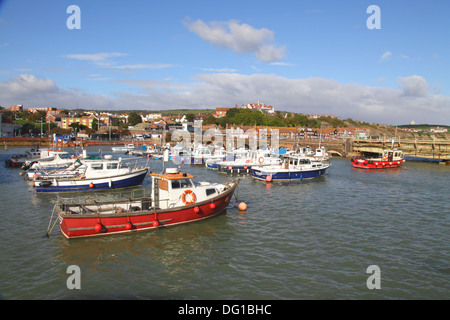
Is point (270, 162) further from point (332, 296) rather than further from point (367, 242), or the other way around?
point (332, 296)

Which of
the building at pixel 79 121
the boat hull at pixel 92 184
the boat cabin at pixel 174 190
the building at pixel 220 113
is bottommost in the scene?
the boat hull at pixel 92 184

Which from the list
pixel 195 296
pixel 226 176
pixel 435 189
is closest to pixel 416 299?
pixel 195 296

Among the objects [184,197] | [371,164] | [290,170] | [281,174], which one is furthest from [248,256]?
[371,164]

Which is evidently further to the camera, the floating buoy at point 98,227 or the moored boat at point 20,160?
the moored boat at point 20,160

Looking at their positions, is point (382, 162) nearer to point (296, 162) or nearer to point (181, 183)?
point (296, 162)

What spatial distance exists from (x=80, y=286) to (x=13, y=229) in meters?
8.97

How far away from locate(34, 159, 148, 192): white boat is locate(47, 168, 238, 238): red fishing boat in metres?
10.7

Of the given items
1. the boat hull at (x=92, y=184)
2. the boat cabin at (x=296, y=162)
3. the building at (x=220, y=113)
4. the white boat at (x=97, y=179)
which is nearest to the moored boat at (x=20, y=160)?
the white boat at (x=97, y=179)

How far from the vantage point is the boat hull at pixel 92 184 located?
2692 centimetres

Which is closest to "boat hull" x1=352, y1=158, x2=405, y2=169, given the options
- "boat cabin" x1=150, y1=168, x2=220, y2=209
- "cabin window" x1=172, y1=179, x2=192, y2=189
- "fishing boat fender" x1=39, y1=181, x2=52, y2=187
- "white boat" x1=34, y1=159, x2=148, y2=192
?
"white boat" x1=34, y1=159, x2=148, y2=192

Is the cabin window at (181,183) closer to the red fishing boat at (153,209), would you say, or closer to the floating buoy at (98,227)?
→ the red fishing boat at (153,209)

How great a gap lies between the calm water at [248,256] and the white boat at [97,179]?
3227mm

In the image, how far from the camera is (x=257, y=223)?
19516 mm

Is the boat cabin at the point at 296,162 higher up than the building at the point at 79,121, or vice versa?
the building at the point at 79,121
